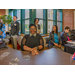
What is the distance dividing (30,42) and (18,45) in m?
1.29

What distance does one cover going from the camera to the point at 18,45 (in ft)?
10.4

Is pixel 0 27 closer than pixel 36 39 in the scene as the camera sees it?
No

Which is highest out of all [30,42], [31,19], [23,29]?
[31,19]

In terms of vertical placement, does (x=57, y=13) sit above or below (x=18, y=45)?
above

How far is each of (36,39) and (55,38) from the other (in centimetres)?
125

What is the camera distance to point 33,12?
13.5 feet

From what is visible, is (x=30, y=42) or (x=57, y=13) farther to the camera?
(x=57, y=13)

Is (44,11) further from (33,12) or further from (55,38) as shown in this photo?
(55,38)
